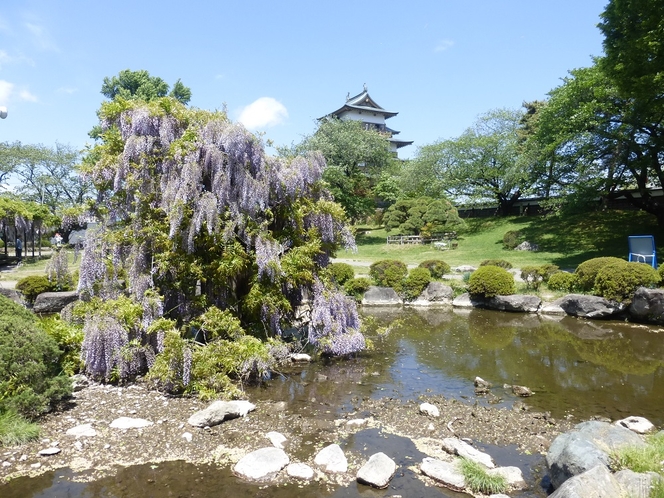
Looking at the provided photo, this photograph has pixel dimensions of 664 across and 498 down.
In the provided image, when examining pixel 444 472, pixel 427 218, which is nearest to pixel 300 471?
pixel 444 472

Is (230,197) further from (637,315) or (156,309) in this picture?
(637,315)

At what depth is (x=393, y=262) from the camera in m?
19.4

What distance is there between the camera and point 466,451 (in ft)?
19.4

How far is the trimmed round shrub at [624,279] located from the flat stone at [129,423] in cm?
1384

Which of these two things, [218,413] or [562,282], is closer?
[218,413]

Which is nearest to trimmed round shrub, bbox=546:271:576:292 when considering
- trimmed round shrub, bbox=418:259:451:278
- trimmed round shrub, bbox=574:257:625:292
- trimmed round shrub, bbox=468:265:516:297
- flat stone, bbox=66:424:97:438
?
trimmed round shrub, bbox=574:257:625:292

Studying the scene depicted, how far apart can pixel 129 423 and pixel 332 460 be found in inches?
112

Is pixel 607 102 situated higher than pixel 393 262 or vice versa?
pixel 607 102

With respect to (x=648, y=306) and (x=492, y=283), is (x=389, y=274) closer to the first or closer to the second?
(x=492, y=283)

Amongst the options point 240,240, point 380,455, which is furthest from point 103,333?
point 380,455

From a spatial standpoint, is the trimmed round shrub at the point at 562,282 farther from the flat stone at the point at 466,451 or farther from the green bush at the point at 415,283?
the flat stone at the point at 466,451

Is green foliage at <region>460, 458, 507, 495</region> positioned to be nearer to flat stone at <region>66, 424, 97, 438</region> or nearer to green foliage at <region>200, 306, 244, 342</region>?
flat stone at <region>66, 424, 97, 438</region>

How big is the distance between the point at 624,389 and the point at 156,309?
869 cm

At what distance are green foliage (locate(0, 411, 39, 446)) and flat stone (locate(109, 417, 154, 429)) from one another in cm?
91
